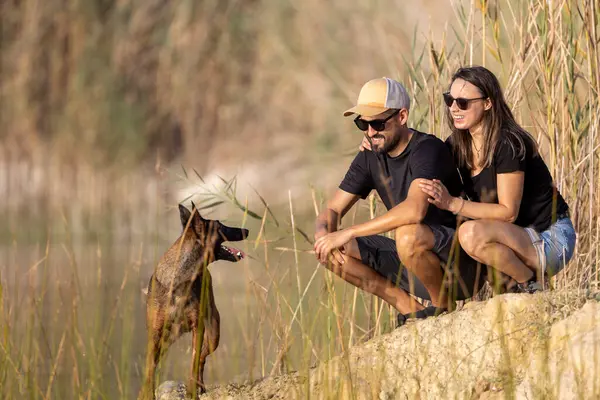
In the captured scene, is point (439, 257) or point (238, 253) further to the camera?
point (439, 257)

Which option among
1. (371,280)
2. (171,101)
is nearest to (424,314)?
(371,280)

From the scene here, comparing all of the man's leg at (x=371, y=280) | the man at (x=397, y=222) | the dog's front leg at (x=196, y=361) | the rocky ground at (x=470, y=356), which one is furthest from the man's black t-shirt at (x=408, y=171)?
the dog's front leg at (x=196, y=361)

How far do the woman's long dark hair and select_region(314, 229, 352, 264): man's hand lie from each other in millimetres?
535

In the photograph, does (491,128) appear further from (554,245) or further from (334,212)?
(334,212)

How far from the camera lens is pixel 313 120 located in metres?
13.9

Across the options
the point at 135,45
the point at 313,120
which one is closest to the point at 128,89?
the point at 135,45

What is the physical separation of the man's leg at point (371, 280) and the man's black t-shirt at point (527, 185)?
485 mm

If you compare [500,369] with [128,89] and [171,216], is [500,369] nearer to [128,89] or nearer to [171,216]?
[171,216]

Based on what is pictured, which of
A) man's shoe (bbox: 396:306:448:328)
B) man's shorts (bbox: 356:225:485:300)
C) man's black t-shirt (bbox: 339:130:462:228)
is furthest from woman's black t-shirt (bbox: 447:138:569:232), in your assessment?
man's shoe (bbox: 396:306:448:328)

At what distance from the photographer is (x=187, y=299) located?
455 cm

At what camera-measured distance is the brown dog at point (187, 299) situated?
4.48 meters

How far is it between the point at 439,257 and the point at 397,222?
0.25 m

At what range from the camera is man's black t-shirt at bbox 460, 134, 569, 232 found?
4.75m

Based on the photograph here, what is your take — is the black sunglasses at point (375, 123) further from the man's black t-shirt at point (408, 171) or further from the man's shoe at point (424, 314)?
the man's shoe at point (424, 314)
